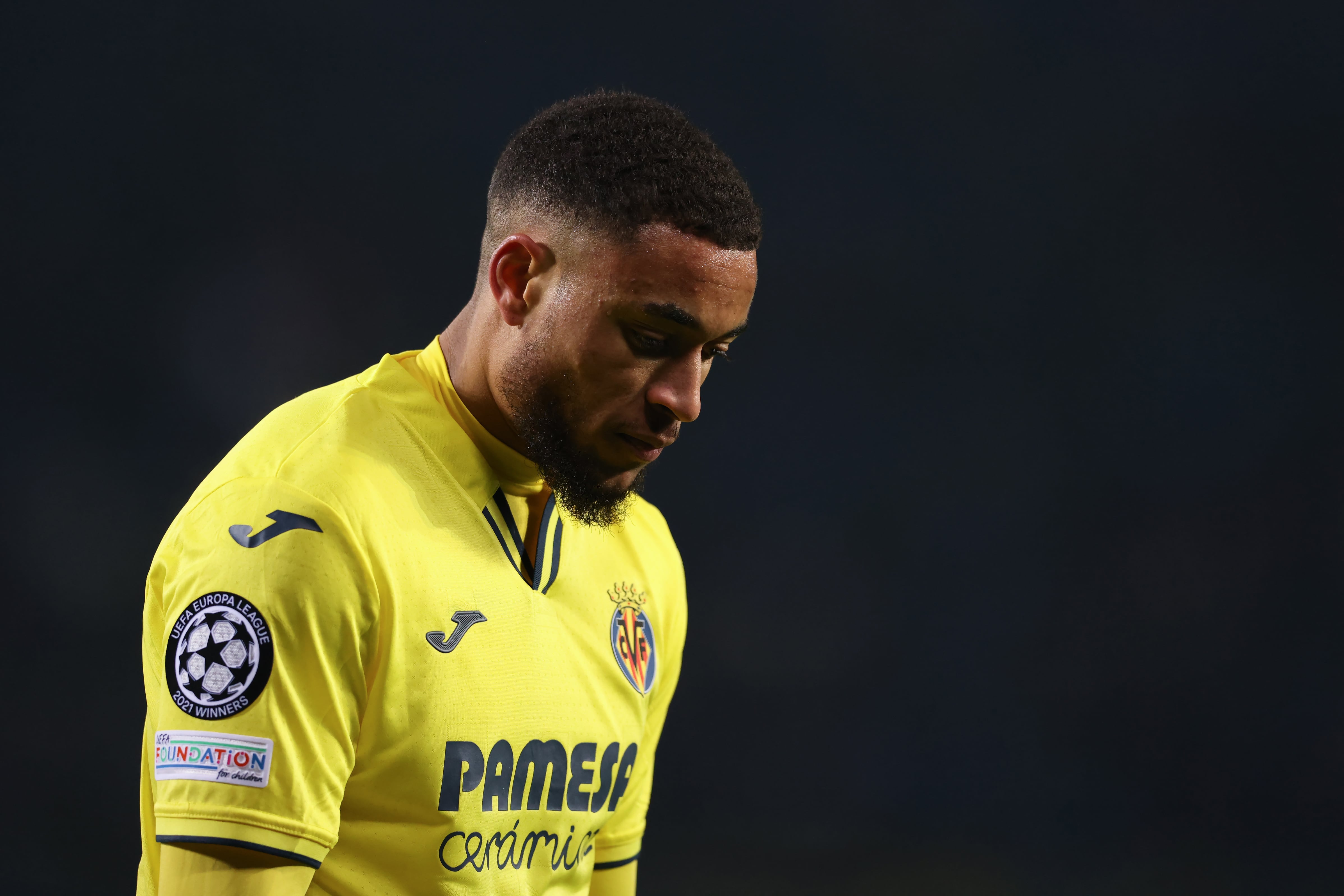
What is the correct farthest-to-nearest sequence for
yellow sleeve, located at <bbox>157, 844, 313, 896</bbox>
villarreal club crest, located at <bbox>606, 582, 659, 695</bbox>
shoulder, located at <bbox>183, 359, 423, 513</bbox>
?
villarreal club crest, located at <bbox>606, 582, 659, 695</bbox>, shoulder, located at <bbox>183, 359, 423, 513</bbox>, yellow sleeve, located at <bbox>157, 844, 313, 896</bbox>

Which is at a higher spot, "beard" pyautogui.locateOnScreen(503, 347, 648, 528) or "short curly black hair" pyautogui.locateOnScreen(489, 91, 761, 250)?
"short curly black hair" pyautogui.locateOnScreen(489, 91, 761, 250)

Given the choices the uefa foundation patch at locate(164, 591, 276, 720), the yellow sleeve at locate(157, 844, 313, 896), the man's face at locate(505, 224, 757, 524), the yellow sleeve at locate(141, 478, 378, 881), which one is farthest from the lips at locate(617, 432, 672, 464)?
the yellow sleeve at locate(157, 844, 313, 896)

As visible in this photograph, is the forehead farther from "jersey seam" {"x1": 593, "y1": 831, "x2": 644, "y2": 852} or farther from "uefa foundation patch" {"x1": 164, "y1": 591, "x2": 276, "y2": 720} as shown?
"jersey seam" {"x1": 593, "y1": 831, "x2": 644, "y2": 852}

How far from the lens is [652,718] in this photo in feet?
6.08

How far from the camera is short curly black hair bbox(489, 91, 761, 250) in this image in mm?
1441

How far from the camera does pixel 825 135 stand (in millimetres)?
4137

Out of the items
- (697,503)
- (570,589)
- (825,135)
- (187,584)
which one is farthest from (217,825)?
(825,135)

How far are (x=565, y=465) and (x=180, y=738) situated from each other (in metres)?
0.53

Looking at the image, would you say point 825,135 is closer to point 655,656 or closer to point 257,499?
point 655,656

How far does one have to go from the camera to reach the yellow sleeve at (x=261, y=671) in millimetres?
1215

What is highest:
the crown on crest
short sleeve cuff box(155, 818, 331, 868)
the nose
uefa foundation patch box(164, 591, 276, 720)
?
the nose

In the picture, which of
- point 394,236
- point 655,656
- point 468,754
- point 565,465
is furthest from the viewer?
point 394,236

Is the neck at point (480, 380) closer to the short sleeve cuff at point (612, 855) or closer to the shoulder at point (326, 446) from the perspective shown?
the shoulder at point (326, 446)

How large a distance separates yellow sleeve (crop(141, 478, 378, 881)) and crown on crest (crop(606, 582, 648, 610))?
446 mm
